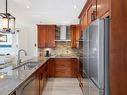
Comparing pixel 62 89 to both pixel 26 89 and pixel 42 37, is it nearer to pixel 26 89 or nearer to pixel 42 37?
pixel 26 89

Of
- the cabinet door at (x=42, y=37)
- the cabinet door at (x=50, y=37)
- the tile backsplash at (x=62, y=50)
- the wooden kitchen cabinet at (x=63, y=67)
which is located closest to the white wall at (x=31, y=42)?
the tile backsplash at (x=62, y=50)

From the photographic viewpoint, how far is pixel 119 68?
7.99 ft

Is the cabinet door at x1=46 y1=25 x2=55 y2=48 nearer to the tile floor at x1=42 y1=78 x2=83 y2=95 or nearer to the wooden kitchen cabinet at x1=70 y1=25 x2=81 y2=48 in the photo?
the wooden kitchen cabinet at x1=70 y1=25 x2=81 y2=48

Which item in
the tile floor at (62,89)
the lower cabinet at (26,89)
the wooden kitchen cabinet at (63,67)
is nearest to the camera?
the lower cabinet at (26,89)

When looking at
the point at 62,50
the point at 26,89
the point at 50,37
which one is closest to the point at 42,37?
the point at 50,37

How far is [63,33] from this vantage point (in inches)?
362

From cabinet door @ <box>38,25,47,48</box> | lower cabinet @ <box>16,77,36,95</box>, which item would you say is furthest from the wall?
lower cabinet @ <box>16,77,36,95</box>

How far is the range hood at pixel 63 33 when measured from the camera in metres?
9.18

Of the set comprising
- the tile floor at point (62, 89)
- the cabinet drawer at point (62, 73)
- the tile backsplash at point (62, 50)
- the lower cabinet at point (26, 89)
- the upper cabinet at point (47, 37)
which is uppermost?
the upper cabinet at point (47, 37)

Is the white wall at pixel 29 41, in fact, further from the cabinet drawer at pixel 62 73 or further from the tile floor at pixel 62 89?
the tile floor at pixel 62 89

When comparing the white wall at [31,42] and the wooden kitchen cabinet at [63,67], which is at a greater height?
the white wall at [31,42]

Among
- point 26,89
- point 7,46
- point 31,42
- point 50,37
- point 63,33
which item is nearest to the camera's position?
point 26,89

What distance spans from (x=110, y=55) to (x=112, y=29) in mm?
324

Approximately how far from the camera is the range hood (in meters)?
9.18
